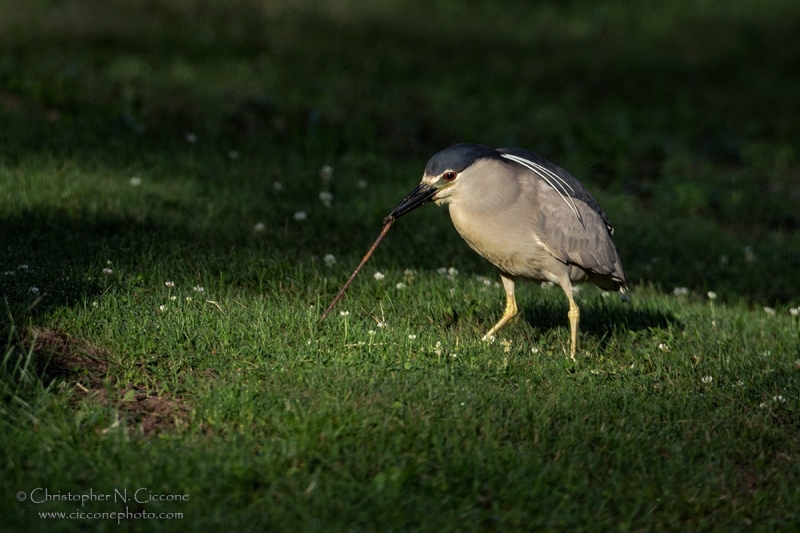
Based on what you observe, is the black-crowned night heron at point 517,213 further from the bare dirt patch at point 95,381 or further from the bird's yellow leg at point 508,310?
the bare dirt patch at point 95,381

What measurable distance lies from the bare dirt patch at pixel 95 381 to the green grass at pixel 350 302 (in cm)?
2

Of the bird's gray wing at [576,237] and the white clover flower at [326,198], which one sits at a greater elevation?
the bird's gray wing at [576,237]

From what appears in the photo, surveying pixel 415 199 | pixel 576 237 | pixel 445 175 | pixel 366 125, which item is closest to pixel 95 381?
pixel 415 199

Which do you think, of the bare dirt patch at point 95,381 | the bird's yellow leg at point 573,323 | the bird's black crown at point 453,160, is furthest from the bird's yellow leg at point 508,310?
the bare dirt patch at point 95,381

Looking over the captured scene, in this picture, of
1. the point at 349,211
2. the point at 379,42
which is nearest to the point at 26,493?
the point at 349,211

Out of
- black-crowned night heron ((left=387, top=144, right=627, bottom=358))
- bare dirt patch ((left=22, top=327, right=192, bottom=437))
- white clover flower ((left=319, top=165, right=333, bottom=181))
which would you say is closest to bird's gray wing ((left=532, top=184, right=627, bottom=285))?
black-crowned night heron ((left=387, top=144, right=627, bottom=358))

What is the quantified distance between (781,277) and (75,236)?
6088 millimetres

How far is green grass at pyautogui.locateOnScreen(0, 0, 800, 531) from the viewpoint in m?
4.31

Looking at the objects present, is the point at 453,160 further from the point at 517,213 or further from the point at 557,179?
the point at 557,179

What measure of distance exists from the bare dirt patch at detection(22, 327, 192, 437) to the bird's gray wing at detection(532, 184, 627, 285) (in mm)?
2555

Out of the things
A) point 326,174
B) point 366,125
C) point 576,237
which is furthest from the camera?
point 366,125

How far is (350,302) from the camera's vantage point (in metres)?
6.38

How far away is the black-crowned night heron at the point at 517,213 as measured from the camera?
5836 mm

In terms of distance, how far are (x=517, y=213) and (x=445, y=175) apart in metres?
0.54
